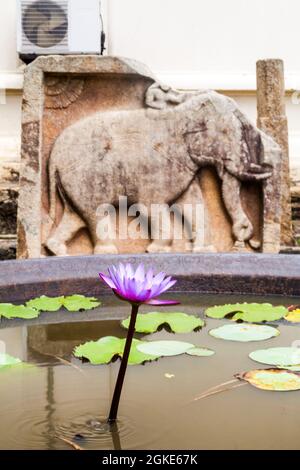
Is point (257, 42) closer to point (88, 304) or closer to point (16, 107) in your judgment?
point (16, 107)

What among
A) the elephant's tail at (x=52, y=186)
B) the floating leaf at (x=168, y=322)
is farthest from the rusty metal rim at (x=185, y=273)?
the elephant's tail at (x=52, y=186)

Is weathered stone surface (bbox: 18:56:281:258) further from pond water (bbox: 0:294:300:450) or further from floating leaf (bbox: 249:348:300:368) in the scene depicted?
floating leaf (bbox: 249:348:300:368)

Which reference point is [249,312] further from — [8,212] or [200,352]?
[8,212]

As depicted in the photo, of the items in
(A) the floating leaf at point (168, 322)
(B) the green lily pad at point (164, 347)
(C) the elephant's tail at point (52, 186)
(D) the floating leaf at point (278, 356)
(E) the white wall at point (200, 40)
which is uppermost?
(E) the white wall at point (200, 40)

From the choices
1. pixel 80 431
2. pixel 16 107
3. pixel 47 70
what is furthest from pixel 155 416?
pixel 16 107

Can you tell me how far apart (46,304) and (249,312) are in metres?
0.45

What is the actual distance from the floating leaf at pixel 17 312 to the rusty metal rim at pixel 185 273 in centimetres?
15

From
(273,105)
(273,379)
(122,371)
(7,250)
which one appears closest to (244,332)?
(273,379)

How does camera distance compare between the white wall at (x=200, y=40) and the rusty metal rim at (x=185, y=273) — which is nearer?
the rusty metal rim at (x=185, y=273)

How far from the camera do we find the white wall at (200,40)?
5.09 m

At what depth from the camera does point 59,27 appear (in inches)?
209

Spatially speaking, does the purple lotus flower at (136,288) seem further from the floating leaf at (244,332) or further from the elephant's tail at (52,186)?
the elephant's tail at (52,186)

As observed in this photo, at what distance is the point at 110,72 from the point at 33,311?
1.64 meters

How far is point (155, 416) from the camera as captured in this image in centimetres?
97
